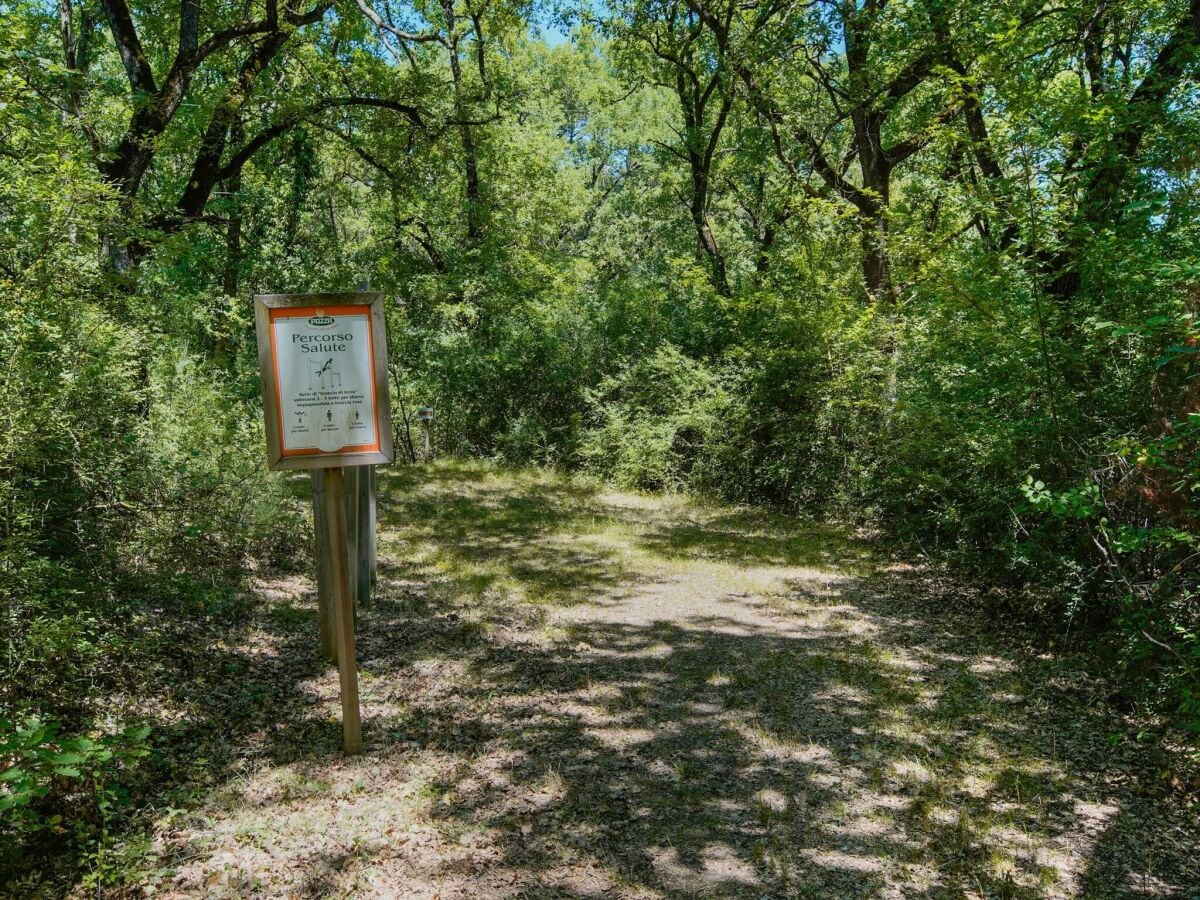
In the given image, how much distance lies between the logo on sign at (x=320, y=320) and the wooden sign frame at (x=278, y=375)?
11 millimetres

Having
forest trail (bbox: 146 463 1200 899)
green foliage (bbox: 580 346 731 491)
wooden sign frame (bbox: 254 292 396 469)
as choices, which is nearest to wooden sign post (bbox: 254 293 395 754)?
wooden sign frame (bbox: 254 292 396 469)

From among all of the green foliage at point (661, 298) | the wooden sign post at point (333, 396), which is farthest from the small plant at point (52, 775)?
the wooden sign post at point (333, 396)

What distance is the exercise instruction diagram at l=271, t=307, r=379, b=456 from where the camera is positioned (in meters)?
4.04

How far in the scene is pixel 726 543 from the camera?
32.3 feet

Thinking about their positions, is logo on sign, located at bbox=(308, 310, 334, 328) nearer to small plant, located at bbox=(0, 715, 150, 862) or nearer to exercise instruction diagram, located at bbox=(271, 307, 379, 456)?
exercise instruction diagram, located at bbox=(271, 307, 379, 456)

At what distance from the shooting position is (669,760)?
4.32 metres

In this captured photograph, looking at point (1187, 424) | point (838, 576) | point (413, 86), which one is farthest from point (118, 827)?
point (413, 86)

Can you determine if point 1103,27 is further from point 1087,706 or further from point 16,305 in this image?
point 16,305

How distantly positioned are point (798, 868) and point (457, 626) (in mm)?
3608

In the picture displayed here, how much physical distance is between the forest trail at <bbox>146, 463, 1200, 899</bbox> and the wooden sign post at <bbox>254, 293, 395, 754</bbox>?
713 mm

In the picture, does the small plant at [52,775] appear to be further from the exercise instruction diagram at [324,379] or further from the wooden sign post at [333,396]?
the exercise instruction diagram at [324,379]

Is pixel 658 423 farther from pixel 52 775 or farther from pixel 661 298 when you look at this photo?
pixel 52 775

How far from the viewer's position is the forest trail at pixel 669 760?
335 cm

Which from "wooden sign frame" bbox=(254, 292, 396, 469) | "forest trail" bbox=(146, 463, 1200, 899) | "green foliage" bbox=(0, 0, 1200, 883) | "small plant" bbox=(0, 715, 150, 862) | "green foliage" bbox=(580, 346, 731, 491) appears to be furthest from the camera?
"green foliage" bbox=(580, 346, 731, 491)
